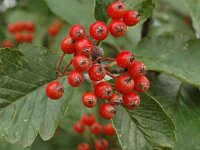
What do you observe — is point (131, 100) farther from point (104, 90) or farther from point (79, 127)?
point (79, 127)

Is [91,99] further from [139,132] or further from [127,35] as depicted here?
[127,35]

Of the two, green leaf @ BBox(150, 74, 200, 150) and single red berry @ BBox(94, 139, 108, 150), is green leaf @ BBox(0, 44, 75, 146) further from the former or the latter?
single red berry @ BBox(94, 139, 108, 150)

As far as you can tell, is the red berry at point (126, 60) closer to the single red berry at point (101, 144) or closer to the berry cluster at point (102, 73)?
the berry cluster at point (102, 73)

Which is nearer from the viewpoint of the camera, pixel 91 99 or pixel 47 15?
pixel 91 99

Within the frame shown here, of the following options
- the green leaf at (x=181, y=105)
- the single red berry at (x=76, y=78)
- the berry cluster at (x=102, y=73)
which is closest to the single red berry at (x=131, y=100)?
the berry cluster at (x=102, y=73)

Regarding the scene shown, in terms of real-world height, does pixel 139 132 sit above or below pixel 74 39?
below

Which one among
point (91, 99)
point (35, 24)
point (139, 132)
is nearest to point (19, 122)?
point (91, 99)

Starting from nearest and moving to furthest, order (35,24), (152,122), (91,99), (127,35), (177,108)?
(91,99) < (152,122) < (177,108) < (127,35) < (35,24)

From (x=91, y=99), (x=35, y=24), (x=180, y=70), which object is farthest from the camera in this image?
(x=35, y=24)

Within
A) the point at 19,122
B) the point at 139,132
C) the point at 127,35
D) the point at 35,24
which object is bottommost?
the point at 139,132
